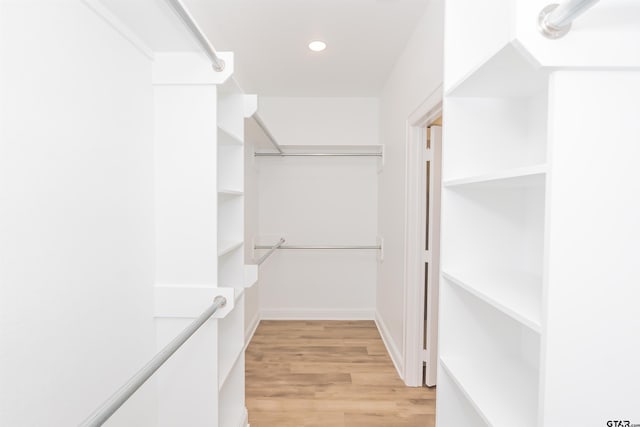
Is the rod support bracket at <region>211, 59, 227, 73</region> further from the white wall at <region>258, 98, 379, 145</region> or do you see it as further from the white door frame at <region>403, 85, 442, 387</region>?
the white wall at <region>258, 98, 379, 145</region>

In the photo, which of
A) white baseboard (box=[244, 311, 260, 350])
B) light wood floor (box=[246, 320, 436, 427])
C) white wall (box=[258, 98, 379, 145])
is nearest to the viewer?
light wood floor (box=[246, 320, 436, 427])

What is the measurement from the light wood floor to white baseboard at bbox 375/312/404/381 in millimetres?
44

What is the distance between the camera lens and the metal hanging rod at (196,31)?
92 cm

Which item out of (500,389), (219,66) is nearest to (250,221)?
(219,66)

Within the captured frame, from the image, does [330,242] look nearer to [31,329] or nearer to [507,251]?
[507,251]

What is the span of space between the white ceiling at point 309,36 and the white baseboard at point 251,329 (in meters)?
2.23

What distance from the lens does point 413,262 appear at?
2.38 meters

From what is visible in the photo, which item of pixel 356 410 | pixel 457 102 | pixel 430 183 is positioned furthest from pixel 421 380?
pixel 457 102

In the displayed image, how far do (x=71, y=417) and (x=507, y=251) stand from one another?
135 centimetres

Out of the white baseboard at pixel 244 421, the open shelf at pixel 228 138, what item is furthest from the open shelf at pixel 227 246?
the white baseboard at pixel 244 421

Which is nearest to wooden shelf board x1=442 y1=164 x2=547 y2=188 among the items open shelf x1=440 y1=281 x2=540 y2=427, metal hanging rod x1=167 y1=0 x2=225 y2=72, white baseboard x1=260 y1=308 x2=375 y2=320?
open shelf x1=440 y1=281 x2=540 y2=427

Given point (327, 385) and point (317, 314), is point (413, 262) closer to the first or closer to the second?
point (327, 385)

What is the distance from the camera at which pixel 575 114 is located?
0.63 m

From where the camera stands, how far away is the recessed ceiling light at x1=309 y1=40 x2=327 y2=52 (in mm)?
2330
